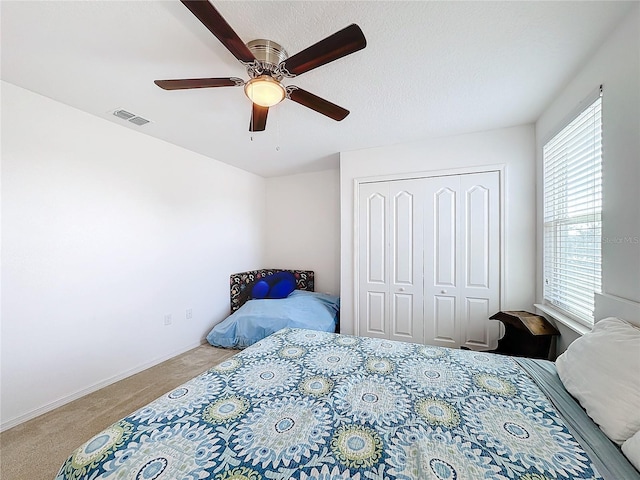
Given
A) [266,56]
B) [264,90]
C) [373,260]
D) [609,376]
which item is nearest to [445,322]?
[373,260]

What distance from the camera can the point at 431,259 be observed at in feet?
9.55

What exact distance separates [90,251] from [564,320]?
3932 millimetres

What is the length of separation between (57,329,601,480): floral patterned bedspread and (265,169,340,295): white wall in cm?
278


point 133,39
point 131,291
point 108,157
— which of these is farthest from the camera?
point 131,291

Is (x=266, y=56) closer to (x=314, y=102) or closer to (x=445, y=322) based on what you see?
(x=314, y=102)

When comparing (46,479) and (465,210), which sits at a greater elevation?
(465,210)

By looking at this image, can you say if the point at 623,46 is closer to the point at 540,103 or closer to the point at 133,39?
the point at 540,103

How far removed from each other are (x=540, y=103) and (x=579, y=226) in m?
1.12

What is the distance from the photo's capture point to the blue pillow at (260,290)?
3.88 m

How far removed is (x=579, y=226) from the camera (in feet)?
5.94

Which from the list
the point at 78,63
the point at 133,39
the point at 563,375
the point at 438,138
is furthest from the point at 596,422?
the point at 78,63

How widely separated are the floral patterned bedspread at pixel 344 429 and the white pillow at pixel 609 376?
141mm

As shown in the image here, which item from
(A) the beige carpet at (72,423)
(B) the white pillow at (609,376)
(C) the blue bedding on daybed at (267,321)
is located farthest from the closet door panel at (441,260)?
(A) the beige carpet at (72,423)

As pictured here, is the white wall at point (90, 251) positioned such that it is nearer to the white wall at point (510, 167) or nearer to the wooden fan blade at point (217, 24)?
the wooden fan blade at point (217, 24)
